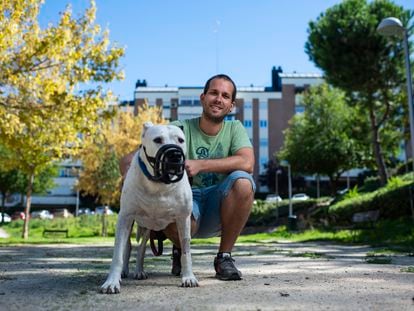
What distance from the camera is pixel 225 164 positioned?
3.70 metres

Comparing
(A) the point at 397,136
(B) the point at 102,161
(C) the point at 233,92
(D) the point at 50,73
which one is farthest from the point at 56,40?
(A) the point at 397,136

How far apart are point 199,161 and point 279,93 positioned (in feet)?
186

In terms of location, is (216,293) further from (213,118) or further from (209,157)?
(213,118)

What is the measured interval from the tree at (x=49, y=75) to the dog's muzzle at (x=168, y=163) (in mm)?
8543

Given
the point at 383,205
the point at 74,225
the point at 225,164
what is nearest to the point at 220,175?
the point at 225,164

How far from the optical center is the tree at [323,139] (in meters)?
33.2

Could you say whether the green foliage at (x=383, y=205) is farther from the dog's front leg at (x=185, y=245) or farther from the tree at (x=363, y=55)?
the dog's front leg at (x=185, y=245)

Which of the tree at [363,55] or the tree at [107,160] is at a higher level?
the tree at [363,55]

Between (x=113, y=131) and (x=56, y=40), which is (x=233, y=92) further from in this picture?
(x=113, y=131)

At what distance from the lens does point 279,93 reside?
194ft

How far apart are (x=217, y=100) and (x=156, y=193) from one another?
46.8 inches

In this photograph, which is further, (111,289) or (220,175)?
(220,175)

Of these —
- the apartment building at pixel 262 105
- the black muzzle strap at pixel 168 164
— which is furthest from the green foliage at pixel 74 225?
the apartment building at pixel 262 105

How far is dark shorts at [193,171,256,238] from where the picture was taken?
3717 millimetres
